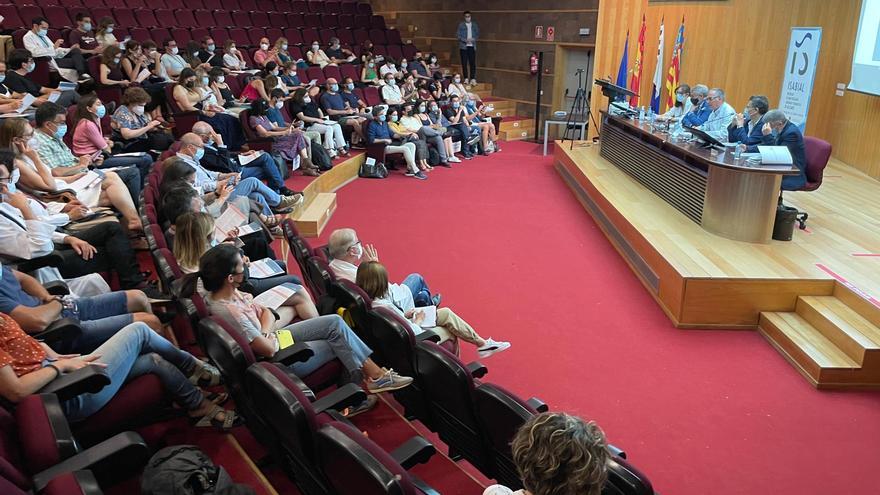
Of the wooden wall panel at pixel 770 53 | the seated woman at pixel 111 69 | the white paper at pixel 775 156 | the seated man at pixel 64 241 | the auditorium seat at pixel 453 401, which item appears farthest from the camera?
the wooden wall panel at pixel 770 53

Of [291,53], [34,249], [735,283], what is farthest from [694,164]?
[291,53]

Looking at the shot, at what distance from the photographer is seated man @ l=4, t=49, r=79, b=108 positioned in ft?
18.1

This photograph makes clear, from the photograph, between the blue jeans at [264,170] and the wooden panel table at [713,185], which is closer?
the wooden panel table at [713,185]

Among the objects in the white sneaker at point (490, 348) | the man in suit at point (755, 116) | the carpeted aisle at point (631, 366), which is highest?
the man in suit at point (755, 116)

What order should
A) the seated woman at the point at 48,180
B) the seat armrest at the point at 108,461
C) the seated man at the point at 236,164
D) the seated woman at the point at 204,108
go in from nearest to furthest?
the seat armrest at the point at 108,461
the seated woman at the point at 48,180
the seated man at the point at 236,164
the seated woman at the point at 204,108

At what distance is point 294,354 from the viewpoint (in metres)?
2.41

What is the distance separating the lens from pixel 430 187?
7.60 meters

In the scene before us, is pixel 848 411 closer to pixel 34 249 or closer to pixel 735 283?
pixel 735 283

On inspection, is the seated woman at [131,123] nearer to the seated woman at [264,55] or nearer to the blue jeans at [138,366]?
the blue jeans at [138,366]

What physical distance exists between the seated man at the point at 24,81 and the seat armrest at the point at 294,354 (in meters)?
4.44

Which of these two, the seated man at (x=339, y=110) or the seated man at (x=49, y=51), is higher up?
the seated man at (x=49, y=51)

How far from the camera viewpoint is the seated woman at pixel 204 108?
6188 mm

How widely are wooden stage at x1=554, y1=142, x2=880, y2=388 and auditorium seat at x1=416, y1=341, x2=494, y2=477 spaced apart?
2.09 metres


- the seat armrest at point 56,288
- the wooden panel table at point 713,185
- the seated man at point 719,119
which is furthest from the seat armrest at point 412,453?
the seated man at point 719,119
